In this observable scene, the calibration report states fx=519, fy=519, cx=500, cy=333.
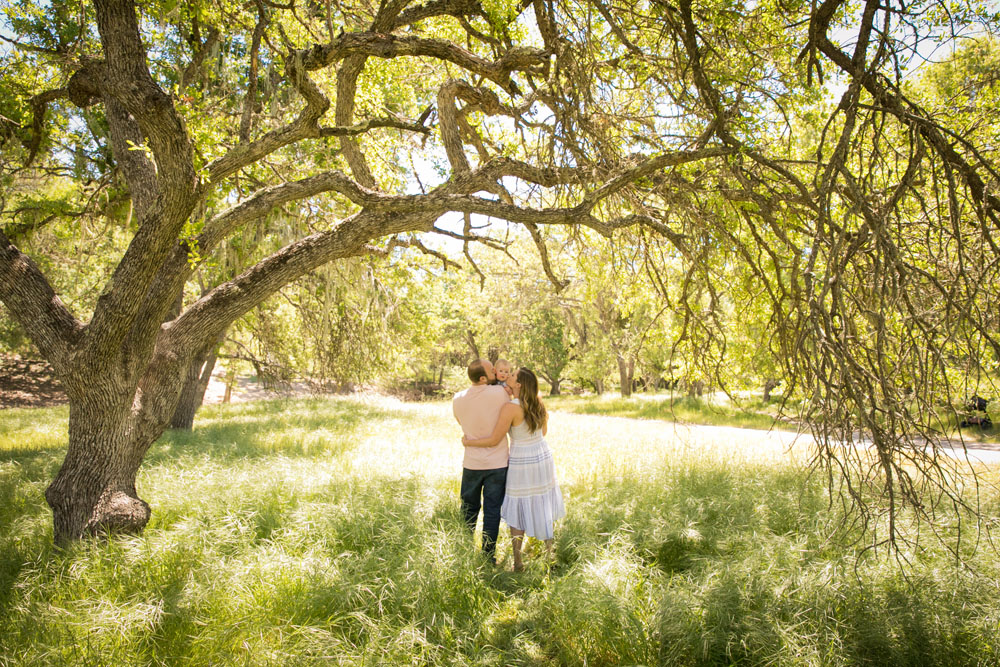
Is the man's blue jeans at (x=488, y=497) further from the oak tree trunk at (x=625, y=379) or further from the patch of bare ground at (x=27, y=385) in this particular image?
the patch of bare ground at (x=27, y=385)

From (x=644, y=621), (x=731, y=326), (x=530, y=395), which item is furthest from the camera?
(x=731, y=326)

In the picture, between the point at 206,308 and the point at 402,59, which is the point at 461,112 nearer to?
the point at 402,59

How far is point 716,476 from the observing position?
23.0 feet

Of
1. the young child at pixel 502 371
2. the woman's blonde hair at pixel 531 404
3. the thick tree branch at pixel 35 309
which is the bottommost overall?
the woman's blonde hair at pixel 531 404

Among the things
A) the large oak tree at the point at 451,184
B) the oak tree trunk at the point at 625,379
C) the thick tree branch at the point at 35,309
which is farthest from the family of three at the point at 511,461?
the oak tree trunk at the point at 625,379

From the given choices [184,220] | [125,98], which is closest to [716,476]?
[184,220]

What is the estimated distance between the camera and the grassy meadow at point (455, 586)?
320 centimetres

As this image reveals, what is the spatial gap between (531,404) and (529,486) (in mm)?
721

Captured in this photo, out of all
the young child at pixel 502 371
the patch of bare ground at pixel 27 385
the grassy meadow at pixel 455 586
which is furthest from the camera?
the patch of bare ground at pixel 27 385

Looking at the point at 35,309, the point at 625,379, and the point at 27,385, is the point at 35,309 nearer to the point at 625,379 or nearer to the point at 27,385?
the point at 625,379

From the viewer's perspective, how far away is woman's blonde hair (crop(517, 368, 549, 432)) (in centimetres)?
459

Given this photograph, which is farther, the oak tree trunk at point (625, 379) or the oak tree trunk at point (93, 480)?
the oak tree trunk at point (625, 379)

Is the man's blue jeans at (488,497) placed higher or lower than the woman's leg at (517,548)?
higher

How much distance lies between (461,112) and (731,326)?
18.4 feet
